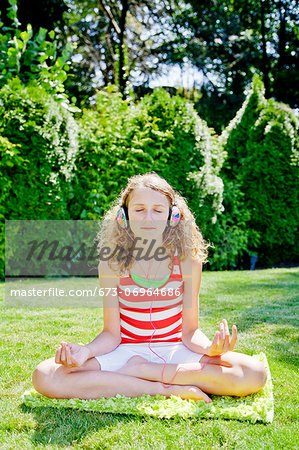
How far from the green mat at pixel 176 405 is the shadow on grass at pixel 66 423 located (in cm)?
3

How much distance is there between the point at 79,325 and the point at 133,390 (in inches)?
61.2

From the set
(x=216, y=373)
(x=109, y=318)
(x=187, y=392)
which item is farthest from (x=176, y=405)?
(x=109, y=318)

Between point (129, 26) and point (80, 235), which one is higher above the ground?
point (129, 26)

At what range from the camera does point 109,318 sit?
2402mm

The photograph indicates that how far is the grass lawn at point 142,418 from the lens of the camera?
68.5 inches

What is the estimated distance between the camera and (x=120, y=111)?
22.0ft

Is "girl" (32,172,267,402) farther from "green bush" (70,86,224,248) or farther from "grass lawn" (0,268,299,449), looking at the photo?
"green bush" (70,86,224,248)

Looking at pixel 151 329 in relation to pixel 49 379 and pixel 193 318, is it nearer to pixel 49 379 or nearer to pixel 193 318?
pixel 193 318

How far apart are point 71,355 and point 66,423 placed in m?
0.28

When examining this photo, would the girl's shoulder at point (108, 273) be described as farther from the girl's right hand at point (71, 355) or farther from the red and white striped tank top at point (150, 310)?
the girl's right hand at point (71, 355)

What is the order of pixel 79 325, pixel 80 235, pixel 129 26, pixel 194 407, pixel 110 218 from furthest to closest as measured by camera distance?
pixel 129 26, pixel 80 235, pixel 79 325, pixel 110 218, pixel 194 407

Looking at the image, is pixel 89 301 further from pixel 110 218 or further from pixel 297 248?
pixel 297 248

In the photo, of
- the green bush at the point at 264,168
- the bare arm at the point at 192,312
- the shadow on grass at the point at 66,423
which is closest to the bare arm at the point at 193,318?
the bare arm at the point at 192,312

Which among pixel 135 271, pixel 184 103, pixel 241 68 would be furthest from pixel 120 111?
pixel 241 68
